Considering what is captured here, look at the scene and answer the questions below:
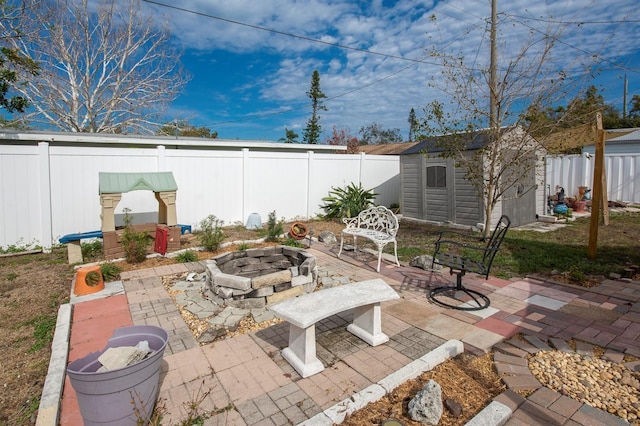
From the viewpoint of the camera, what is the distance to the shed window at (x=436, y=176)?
9.41 m

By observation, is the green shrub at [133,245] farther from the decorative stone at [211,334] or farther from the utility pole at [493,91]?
the utility pole at [493,91]

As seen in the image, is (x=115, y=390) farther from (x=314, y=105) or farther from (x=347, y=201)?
(x=314, y=105)

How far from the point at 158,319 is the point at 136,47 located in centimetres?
1659

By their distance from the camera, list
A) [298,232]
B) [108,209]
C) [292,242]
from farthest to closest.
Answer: [298,232] → [292,242] → [108,209]

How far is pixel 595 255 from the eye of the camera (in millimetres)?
6156

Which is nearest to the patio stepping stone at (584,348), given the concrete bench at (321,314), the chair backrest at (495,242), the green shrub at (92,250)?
the chair backrest at (495,242)

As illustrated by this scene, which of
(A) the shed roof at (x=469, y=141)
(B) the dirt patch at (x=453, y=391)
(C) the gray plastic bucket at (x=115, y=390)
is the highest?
(A) the shed roof at (x=469, y=141)

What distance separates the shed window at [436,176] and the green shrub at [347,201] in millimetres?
1936

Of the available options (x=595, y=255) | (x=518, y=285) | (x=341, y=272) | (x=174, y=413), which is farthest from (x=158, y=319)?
(x=595, y=255)

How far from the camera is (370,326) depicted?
3.29 meters

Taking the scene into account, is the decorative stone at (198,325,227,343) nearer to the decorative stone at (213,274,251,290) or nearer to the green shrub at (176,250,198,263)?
the decorative stone at (213,274,251,290)

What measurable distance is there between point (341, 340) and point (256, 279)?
4.51 feet

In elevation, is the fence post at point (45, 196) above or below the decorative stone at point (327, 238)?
above

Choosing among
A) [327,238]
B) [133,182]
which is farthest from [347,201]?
[133,182]
